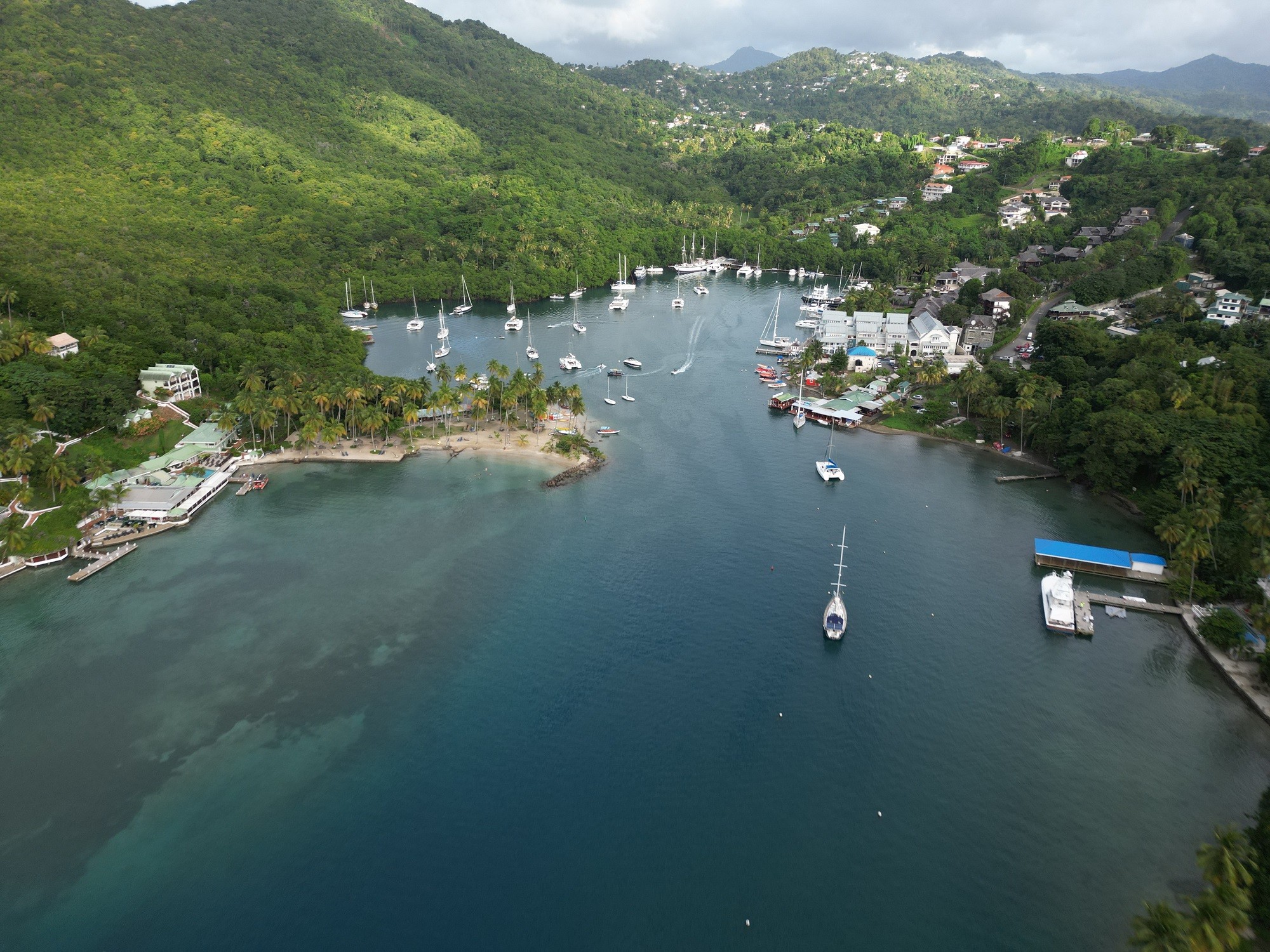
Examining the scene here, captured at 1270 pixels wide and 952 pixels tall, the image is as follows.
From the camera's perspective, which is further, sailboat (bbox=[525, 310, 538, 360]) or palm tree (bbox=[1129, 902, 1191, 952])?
sailboat (bbox=[525, 310, 538, 360])

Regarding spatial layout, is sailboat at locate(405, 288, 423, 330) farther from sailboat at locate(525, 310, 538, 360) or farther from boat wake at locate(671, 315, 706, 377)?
boat wake at locate(671, 315, 706, 377)

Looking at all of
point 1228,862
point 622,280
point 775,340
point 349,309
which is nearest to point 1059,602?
point 1228,862

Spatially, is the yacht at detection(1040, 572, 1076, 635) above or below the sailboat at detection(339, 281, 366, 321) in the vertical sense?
below

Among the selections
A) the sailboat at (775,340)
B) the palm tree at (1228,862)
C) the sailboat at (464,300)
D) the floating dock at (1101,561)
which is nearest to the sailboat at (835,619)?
the floating dock at (1101,561)

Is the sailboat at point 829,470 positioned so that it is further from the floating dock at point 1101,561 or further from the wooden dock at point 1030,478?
the floating dock at point 1101,561

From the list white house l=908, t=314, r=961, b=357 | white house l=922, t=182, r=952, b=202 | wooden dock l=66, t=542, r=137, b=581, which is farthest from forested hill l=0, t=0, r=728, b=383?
white house l=908, t=314, r=961, b=357

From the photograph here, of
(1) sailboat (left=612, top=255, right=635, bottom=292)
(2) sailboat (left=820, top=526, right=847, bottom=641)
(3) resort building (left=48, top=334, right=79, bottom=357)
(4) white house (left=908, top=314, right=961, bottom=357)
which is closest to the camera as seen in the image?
(2) sailboat (left=820, top=526, right=847, bottom=641)

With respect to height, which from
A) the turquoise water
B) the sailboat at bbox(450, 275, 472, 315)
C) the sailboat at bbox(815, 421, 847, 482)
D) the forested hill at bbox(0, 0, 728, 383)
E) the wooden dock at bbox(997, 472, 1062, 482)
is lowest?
the turquoise water
